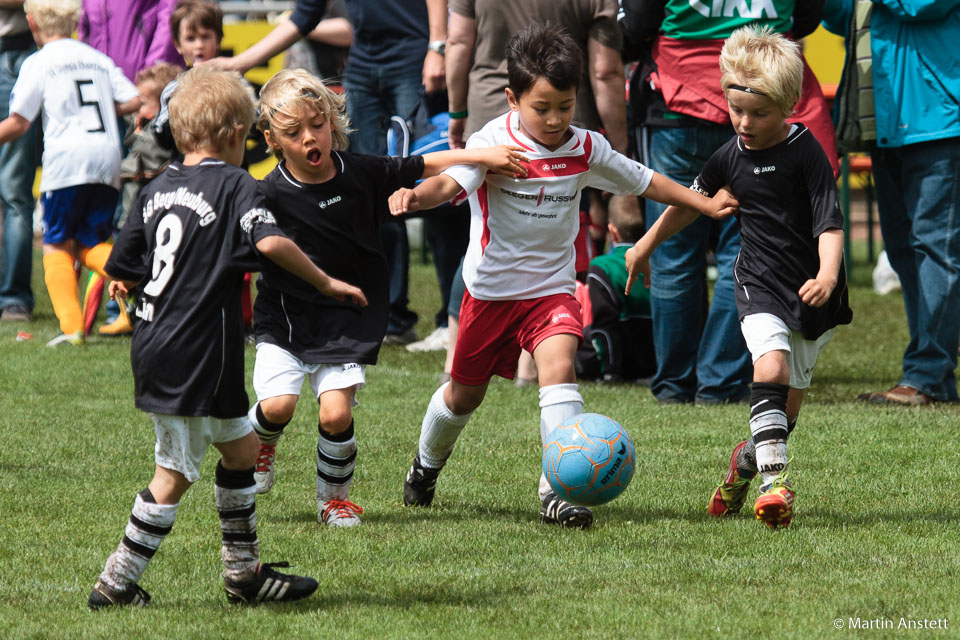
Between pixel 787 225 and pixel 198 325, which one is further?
pixel 787 225

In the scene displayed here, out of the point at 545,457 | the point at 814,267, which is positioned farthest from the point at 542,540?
the point at 814,267

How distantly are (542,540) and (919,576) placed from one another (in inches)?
49.9

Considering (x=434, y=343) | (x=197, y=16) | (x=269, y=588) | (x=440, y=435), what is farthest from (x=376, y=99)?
(x=269, y=588)

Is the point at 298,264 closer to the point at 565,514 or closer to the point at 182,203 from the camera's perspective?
the point at 182,203

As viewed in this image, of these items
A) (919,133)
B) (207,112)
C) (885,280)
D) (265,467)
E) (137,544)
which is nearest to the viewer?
→ (137,544)

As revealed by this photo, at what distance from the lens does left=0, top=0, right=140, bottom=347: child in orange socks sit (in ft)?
30.8

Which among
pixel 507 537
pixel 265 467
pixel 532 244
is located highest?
pixel 532 244

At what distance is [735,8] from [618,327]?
2.21 meters

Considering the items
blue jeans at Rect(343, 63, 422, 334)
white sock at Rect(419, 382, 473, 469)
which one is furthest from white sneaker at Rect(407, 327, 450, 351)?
white sock at Rect(419, 382, 473, 469)

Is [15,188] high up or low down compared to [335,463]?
down

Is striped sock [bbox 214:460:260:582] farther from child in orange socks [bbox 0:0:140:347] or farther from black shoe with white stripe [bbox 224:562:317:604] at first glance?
child in orange socks [bbox 0:0:140:347]

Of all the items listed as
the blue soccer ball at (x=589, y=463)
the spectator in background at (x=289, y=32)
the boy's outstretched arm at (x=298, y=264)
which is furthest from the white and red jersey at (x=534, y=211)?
the spectator in background at (x=289, y=32)

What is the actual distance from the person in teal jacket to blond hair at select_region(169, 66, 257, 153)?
4369mm

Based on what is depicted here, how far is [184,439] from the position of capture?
4039mm
